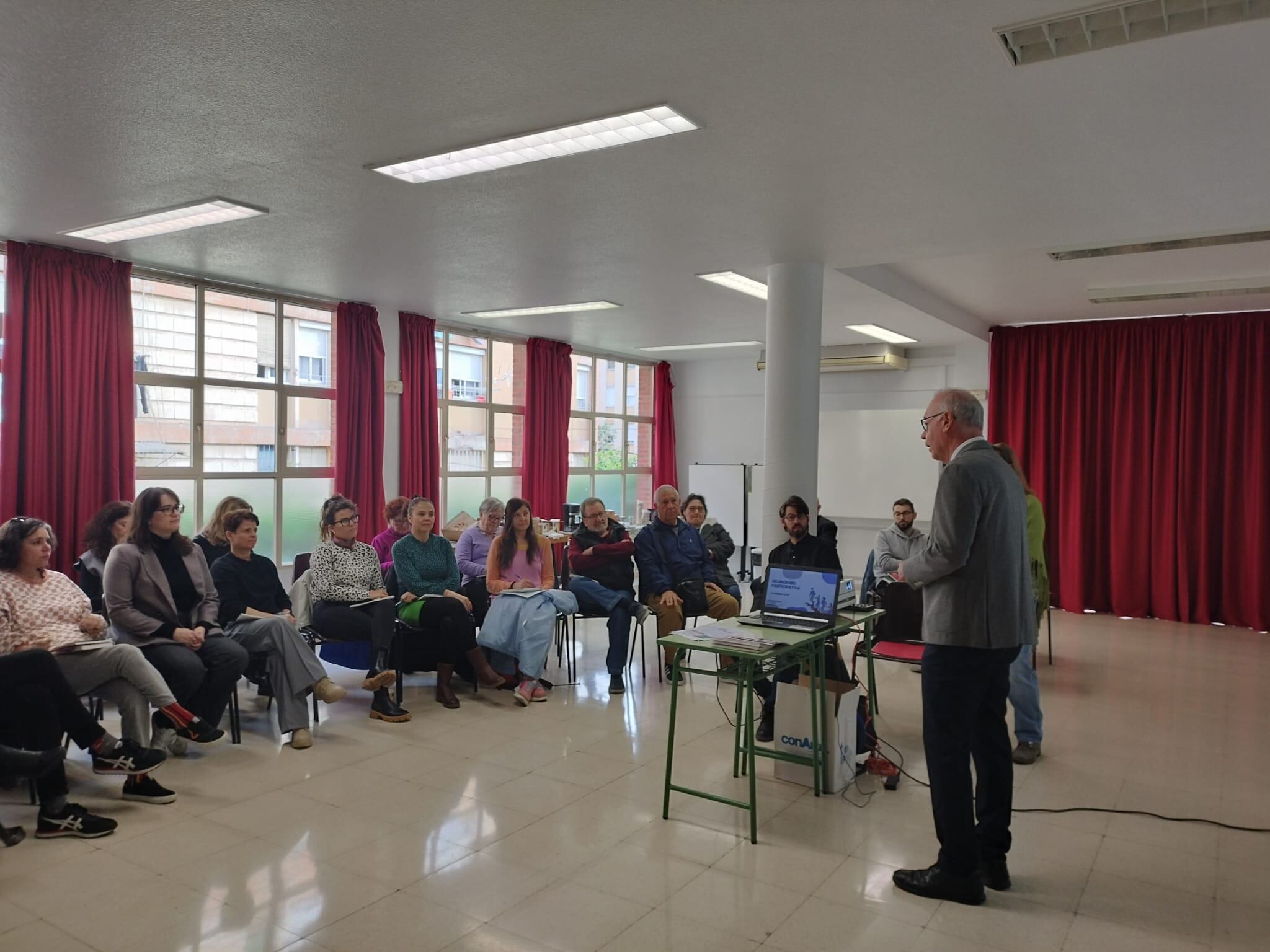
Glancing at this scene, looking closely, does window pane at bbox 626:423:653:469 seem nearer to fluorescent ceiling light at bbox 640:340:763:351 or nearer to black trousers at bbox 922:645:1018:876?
fluorescent ceiling light at bbox 640:340:763:351

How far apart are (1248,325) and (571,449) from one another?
267 inches

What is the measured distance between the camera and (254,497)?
714 cm

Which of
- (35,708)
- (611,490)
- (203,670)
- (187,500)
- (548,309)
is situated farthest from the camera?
(611,490)

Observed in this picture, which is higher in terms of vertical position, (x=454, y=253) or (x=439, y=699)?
(x=454, y=253)

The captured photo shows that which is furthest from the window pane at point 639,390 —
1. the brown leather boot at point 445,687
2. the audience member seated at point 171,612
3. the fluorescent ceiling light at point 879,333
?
the audience member seated at point 171,612

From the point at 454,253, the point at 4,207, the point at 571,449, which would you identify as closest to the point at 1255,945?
the point at 454,253

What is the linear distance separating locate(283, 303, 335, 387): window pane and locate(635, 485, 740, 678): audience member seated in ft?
11.2

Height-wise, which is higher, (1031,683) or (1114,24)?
(1114,24)

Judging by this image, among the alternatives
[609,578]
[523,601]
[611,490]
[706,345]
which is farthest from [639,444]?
[523,601]

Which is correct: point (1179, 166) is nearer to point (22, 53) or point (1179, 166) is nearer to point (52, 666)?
point (22, 53)

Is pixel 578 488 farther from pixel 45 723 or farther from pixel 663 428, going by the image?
pixel 45 723

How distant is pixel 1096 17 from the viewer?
8.87 feet

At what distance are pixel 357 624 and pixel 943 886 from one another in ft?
10.5

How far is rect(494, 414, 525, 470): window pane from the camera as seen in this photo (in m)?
9.38
